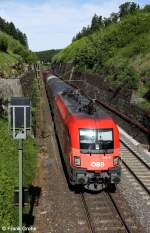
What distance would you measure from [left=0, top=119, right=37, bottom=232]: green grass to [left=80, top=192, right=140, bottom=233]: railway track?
2851 mm

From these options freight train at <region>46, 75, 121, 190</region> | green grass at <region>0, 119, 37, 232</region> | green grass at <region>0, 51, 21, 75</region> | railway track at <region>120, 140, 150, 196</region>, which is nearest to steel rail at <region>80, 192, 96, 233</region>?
freight train at <region>46, 75, 121, 190</region>

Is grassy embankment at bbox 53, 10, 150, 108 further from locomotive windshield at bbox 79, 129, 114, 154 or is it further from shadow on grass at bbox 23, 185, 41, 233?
shadow on grass at bbox 23, 185, 41, 233

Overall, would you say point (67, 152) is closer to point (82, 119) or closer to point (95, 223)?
point (82, 119)

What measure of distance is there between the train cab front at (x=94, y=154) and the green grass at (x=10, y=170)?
2818mm

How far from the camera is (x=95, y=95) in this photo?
57688mm

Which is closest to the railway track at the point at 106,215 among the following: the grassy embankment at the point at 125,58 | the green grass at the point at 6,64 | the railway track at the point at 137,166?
the railway track at the point at 137,166

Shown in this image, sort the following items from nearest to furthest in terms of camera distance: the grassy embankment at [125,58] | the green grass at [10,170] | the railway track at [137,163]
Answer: the green grass at [10,170] → the railway track at [137,163] → the grassy embankment at [125,58]

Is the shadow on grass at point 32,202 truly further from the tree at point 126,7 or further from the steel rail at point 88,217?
the tree at point 126,7

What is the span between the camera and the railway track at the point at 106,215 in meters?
15.3

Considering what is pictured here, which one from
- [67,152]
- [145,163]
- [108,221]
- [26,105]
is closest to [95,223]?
[108,221]

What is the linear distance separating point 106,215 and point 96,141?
3318 millimetres

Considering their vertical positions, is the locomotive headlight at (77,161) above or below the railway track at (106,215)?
above

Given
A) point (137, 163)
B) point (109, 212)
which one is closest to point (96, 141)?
point (109, 212)

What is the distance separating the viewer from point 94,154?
18234mm
